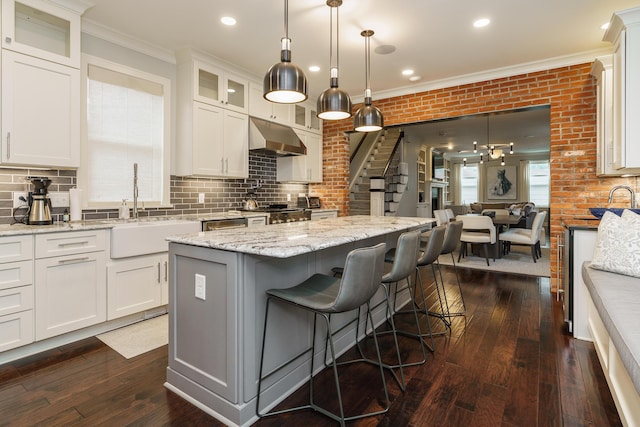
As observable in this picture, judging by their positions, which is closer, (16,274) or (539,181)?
(16,274)

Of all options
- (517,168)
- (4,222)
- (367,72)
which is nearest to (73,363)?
(4,222)

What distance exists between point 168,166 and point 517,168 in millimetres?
11041

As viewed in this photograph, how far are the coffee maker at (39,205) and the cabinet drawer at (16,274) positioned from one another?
47 cm

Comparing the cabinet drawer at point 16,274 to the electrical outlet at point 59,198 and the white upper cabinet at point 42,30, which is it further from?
the white upper cabinet at point 42,30

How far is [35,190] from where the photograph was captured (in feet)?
9.00

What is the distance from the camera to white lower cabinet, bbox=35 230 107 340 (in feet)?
8.09

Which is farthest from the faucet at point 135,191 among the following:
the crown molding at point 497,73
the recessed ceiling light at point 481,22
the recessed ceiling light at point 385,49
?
the recessed ceiling light at point 481,22

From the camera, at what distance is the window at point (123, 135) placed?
10.9ft

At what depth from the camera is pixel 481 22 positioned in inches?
127

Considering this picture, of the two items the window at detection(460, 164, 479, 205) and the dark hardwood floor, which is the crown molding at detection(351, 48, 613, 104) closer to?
the dark hardwood floor

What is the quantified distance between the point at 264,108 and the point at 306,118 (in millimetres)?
1003

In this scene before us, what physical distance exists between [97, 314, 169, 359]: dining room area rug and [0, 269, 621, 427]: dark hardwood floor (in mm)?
75

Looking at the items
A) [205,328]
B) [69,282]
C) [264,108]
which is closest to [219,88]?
[264,108]

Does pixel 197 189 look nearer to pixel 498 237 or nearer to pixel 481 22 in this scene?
pixel 481 22
